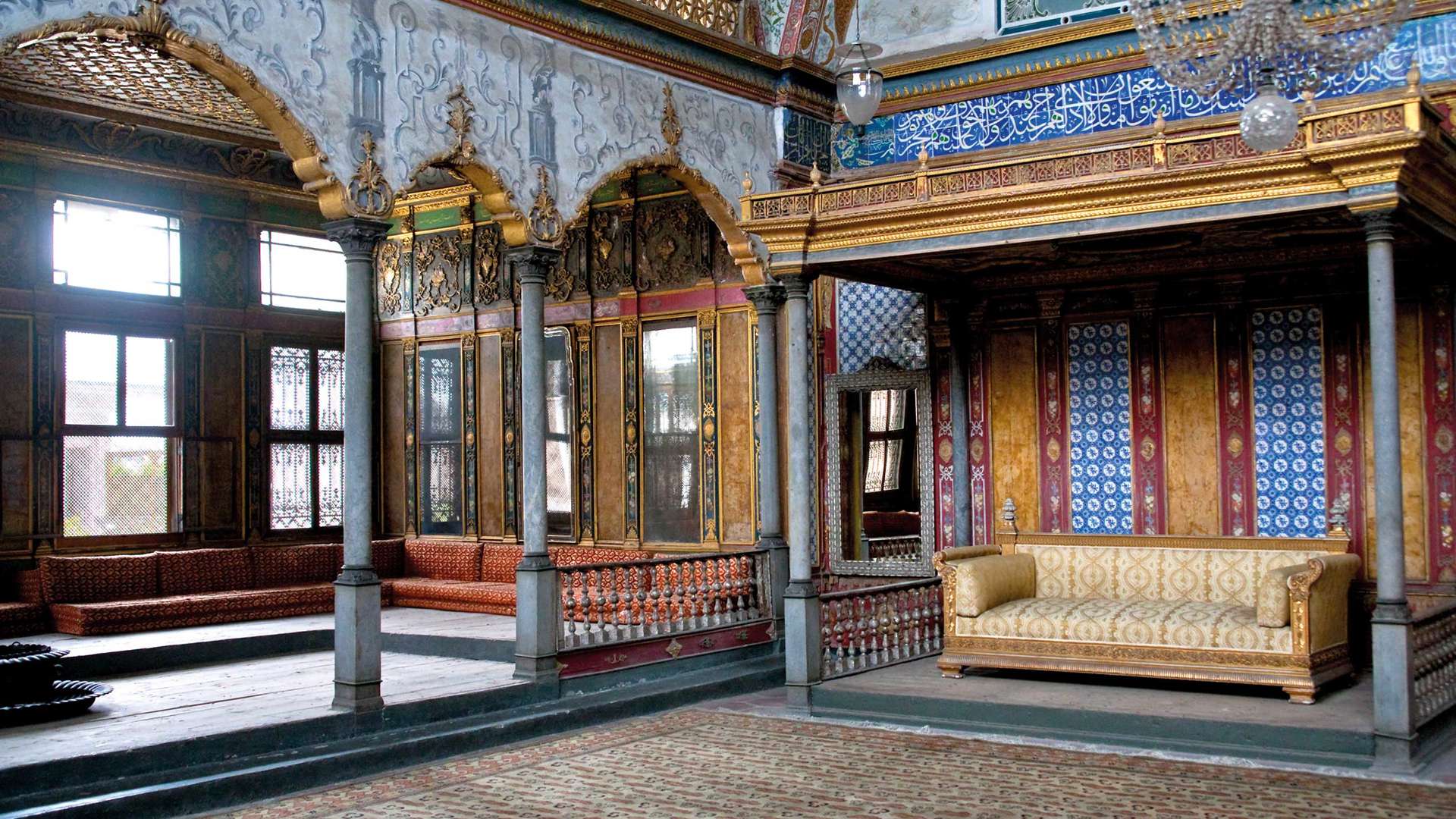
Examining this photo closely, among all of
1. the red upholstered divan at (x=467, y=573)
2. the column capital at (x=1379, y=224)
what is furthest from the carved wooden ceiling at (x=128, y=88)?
the column capital at (x=1379, y=224)

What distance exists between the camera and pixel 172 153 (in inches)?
447

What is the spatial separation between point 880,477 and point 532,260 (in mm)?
3505

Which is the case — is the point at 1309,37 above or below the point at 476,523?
above

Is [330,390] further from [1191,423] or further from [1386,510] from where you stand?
[1386,510]

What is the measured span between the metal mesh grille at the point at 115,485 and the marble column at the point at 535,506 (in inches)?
172

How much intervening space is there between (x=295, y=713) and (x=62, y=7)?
144 inches

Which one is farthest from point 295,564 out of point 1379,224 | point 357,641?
point 1379,224

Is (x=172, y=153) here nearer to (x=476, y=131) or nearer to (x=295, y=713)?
(x=476, y=131)

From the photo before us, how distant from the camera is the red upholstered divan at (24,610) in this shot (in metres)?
9.83

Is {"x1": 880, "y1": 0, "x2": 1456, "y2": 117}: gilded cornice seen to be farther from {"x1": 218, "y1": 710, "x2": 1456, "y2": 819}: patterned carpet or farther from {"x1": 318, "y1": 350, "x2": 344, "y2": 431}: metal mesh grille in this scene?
{"x1": 318, "y1": 350, "x2": 344, "y2": 431}: metal mesh grille

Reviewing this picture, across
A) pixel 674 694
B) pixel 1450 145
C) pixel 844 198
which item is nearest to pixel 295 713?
pixel 674 694

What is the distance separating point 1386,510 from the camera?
6.82 m

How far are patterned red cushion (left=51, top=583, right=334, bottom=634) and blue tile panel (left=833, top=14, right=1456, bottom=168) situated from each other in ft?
18.8

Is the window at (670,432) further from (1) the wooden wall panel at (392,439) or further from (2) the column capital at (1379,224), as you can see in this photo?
(2) the column capital at (1379,224)
